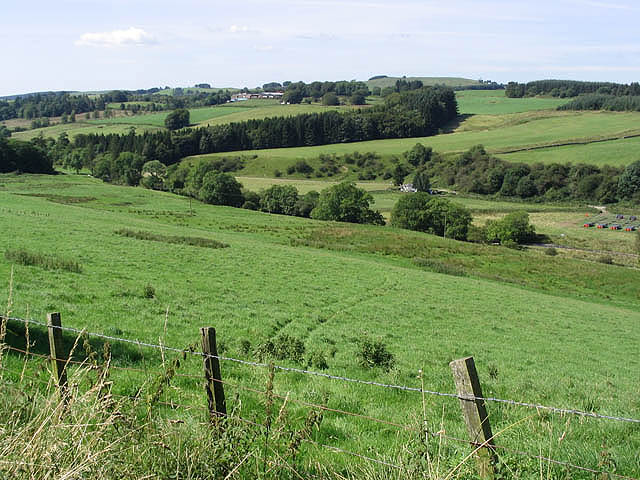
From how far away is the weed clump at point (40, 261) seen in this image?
19.6 m

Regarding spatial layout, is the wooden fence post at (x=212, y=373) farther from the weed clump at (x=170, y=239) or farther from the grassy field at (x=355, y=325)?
the weed clump at (x=170, y=239)

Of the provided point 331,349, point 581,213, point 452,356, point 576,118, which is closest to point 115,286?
point 331,349

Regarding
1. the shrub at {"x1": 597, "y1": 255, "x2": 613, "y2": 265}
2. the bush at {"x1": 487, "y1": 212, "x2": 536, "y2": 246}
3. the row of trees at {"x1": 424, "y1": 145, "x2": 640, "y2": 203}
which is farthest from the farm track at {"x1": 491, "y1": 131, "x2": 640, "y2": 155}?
the shrub at {"x1": 597, "y1": 255, "x2": 613, "y2": 265}

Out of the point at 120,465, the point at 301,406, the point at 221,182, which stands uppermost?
the point at 120,465

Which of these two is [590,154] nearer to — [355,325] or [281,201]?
[281,201]

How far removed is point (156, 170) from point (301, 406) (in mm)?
124721

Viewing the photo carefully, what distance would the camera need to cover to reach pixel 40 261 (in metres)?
20.0

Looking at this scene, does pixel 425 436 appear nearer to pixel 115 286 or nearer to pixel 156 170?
pixel 115 286

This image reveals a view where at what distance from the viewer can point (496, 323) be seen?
24.4m

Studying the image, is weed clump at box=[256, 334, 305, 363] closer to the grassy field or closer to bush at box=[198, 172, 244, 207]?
the grassy field

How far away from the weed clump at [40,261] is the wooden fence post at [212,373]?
1661 centimetres

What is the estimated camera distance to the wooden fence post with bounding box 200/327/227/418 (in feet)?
17.9

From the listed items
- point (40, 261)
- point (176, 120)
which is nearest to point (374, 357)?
point (40, 261)

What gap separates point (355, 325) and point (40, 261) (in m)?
12.5
